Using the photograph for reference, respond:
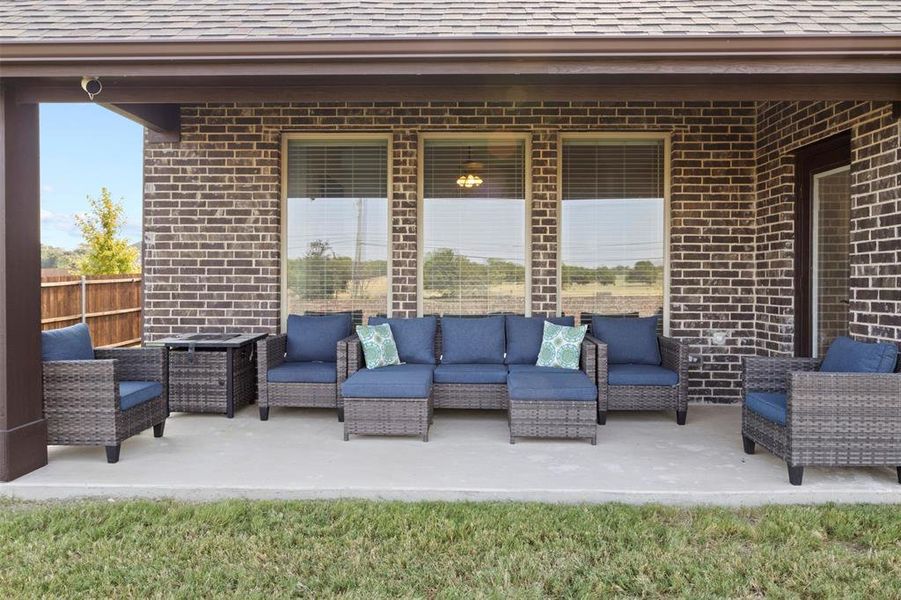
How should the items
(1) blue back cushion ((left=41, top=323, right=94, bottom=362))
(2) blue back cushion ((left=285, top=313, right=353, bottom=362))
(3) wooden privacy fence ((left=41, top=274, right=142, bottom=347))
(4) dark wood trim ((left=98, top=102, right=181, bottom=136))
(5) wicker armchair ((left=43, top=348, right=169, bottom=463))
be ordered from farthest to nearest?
(3) wooden privacy fence ((left=41, top=274, right=142, bottom=347)) < (2) blue back cushion ((left=285, top=313, right=353, bottom=362)) < (4) dark wood trim ((left=98, top=102, right=181, bottom=136)) < (1) blue back cushion ((left=41, top=323, right=94, bottom=362)) < (5) wicker armchair ((left=43, top=348, right=169, bottom=463))

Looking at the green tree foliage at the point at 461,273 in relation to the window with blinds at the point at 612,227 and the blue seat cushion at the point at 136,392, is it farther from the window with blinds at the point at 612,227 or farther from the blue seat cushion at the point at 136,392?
the blue seat cushion at the point at 136,392

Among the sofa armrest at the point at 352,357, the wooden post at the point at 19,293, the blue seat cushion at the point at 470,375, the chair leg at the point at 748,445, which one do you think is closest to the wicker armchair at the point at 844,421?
the chair leg at the point at 748,445

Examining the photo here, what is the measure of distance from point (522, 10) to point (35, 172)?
3.54m

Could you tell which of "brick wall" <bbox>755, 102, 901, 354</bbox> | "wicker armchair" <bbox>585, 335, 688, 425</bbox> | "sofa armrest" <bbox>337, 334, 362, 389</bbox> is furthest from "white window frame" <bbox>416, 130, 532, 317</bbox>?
"brick wall" <bbox>755, 102, 901, 354</bbox>

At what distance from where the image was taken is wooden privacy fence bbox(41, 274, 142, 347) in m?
8.35

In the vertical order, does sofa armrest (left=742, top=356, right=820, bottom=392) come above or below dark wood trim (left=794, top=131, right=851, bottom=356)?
below

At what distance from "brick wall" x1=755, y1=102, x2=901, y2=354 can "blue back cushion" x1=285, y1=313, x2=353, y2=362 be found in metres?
4.33

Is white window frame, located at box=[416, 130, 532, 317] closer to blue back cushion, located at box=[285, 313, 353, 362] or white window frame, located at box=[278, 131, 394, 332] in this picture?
white window frame, located at box=[278, 131, 394, 332]

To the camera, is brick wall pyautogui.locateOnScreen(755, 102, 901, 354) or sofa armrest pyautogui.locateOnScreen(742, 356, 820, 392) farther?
sofa armrest pyautogui.locateOnScreen(742, 356, 820, 392)

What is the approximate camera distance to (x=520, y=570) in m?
2.71

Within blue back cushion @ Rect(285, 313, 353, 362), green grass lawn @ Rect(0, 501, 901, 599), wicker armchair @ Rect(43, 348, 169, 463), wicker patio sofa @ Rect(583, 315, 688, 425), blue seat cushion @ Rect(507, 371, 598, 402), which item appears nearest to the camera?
green grass lawn @ Rect(0, 501, 901, 599)

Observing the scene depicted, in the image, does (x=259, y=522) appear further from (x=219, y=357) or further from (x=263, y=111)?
(x=263, y=111)

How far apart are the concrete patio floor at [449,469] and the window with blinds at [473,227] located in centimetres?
164

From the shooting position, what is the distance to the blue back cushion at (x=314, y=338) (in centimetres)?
598
